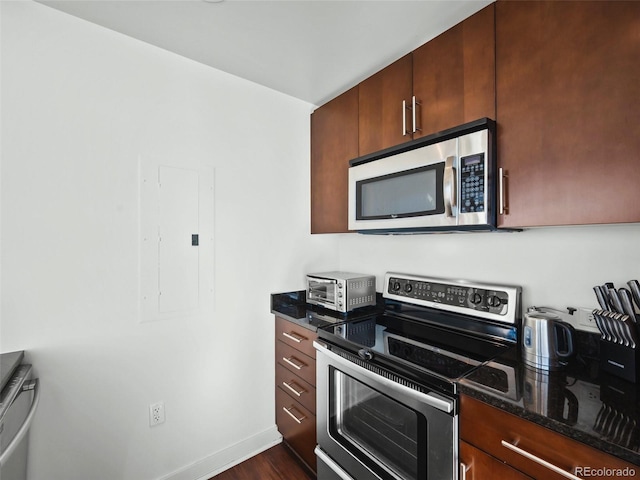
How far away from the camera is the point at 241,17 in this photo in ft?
4.59

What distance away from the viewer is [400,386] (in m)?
1.16

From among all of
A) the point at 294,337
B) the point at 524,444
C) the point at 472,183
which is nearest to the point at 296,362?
the point at 294,337

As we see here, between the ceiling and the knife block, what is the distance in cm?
139

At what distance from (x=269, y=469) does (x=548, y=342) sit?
1.68m

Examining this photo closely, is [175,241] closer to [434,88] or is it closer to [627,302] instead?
[434,88]

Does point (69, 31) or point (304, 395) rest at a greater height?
point (69, 31)

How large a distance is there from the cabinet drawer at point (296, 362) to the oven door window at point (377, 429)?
212 mm

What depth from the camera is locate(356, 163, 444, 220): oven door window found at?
138 centimetres

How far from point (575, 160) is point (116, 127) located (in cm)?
193

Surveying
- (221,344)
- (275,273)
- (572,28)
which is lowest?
(221,344)

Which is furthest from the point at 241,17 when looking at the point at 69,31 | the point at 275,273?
the point at 275,273

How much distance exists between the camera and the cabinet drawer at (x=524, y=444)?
2.50 ft

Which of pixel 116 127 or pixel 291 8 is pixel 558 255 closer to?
Answer: pixel 291 8

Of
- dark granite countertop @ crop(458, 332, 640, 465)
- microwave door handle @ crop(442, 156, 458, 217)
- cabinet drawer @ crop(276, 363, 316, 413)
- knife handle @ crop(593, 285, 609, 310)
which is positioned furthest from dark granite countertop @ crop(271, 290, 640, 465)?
cabinet drawer @ crop(276, 363, 316, 413)
